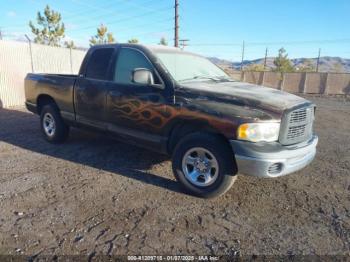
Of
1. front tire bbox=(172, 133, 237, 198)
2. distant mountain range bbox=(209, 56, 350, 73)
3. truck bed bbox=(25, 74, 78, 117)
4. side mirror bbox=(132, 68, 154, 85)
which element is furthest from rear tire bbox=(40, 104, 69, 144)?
distant mountain range bbox=(209, 56, 350, 73)

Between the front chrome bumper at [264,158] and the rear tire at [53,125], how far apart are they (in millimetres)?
3878

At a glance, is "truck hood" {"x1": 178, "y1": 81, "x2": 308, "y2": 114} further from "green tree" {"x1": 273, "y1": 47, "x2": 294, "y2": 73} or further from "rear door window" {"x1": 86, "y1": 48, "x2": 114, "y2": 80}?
"green tree" {"x1": 273, "y1": 47, "x2": 294, "y2": 73}

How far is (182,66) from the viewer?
451 cm

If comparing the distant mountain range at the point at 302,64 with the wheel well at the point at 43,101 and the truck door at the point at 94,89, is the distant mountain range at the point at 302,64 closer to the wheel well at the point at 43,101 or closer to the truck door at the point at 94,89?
the truck door at the point at 94,89

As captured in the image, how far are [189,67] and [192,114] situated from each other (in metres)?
1.25

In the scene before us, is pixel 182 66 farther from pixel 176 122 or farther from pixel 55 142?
pixel 55 142

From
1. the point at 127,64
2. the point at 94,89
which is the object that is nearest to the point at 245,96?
the point at 127,64

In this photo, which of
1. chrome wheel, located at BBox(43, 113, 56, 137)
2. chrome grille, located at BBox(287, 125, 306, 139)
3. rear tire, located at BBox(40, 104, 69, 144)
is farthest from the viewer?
chrome wheel, located at BBox(43, 113, 56, 137)

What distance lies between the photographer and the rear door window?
192 inches

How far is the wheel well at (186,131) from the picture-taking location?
144 inches

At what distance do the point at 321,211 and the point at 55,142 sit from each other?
5.05 meters

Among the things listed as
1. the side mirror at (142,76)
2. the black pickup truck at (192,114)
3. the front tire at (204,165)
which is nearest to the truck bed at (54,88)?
the black pickup truck at (192,114)

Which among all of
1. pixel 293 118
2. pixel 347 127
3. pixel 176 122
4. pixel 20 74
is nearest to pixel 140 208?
pixel 176 122

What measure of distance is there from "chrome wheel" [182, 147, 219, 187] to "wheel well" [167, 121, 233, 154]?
0.25m
